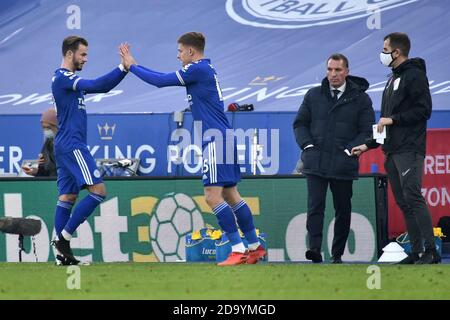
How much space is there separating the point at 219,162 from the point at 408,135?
Result: 1778 mm

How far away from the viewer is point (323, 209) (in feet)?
41.1

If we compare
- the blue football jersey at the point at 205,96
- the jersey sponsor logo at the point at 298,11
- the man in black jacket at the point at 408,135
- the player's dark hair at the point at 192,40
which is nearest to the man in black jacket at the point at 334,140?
the man in black jacket at the point at 408,135

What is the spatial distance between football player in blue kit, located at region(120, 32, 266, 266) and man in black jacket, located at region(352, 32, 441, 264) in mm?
1474

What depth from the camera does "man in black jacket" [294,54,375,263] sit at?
41.0 feet

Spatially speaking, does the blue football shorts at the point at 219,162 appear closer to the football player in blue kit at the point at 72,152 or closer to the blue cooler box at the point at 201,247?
the football player in blue kit at the point at 72,152

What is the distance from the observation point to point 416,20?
766 inches

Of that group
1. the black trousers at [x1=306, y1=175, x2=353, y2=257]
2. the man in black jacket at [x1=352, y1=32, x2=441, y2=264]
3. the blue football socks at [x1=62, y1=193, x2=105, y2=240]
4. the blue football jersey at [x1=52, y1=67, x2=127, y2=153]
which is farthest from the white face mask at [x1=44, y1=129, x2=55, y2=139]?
the man in black jacket at [x1=352, y1=32, x2=441, y2=264]

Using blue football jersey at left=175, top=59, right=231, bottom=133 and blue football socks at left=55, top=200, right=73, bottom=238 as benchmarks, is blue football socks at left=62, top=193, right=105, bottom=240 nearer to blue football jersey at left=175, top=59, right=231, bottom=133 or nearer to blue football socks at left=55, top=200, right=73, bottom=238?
blue football socks at left=55, top=200, right=73, bottom=238

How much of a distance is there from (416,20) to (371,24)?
2.24ft

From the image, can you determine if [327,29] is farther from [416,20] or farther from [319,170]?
[319,170]

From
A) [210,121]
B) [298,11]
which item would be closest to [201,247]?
[210,121]

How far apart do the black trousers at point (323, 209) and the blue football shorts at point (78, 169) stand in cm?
209

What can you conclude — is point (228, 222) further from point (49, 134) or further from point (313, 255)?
point (49, 134)
